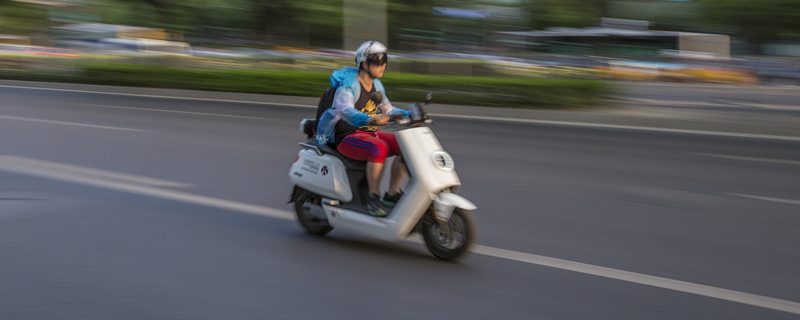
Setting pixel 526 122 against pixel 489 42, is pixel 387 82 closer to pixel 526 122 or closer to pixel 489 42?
pixel 526 122

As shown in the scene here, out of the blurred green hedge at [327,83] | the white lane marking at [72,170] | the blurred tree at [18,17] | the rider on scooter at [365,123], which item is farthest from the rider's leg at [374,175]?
the blurred tree at [18,17]

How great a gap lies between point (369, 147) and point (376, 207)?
0.39 meters

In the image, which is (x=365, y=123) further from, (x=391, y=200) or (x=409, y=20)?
(x=409, y=20)

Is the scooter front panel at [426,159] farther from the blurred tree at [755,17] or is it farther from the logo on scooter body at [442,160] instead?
the blurred tree at [755,17]

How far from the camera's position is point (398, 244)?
517 cm

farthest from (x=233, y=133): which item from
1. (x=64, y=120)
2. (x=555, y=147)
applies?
(x=555, y=147)

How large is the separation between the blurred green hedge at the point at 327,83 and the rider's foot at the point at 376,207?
37.7 ft

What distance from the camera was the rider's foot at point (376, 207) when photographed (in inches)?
190

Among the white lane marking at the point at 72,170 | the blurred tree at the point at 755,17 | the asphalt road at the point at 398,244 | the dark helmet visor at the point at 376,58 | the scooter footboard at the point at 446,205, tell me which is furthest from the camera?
the blurred tree at the point at 755,17

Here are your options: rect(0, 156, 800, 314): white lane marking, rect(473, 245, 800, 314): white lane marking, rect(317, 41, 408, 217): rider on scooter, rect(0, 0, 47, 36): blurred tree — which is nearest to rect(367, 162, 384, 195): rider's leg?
rect(317, 41, 408, 217): rider on scooter

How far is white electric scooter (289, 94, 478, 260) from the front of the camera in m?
4.53

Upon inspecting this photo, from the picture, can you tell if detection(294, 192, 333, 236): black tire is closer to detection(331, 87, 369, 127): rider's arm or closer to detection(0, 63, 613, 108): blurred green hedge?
detection(331, 87, 369, 127): rider's arm

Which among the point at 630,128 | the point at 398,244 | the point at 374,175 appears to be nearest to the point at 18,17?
the point at 630,128

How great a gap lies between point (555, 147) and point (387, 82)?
803cm
